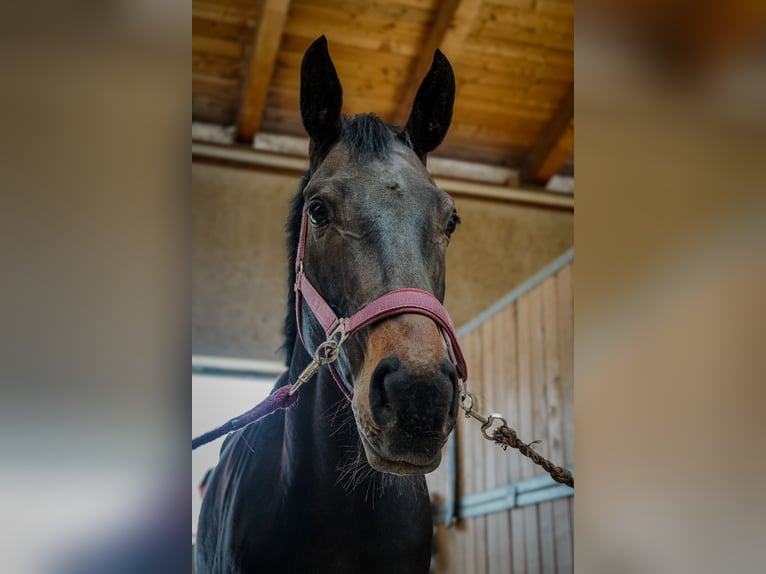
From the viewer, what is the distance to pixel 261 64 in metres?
4.43

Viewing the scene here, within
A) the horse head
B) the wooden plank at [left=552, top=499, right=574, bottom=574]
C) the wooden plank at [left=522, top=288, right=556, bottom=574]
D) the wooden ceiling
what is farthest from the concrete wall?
the horse head

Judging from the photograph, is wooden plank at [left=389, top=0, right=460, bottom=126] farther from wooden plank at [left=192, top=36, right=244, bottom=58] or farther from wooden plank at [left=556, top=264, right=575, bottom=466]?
wooden plank at [left=556, top=264, right=575, bottom=466]

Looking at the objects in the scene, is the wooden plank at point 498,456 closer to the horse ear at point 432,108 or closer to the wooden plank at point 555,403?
the wooden plank at point 555,403

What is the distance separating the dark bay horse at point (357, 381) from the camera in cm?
120

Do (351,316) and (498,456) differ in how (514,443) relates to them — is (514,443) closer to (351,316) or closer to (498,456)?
(351,316)

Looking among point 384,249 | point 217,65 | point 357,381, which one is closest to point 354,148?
point 384,249

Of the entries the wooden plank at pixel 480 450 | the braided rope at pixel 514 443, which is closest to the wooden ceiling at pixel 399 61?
the wooden plank at pixel 480 450

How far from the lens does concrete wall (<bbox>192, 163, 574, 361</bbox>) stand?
15.9 ft

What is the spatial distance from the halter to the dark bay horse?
0.01 m

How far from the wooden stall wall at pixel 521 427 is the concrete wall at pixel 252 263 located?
5.13 ft
